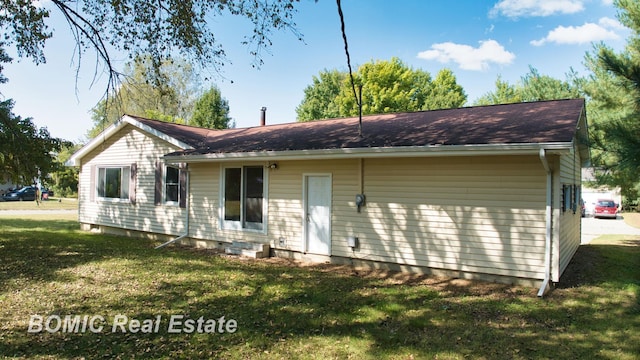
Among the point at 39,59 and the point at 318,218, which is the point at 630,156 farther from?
the point at 39,59

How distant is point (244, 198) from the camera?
9961mm

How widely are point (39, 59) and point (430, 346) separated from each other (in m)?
9.86

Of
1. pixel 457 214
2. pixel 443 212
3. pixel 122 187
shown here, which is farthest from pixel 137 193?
pixel 457 214

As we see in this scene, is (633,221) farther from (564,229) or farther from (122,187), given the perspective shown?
(122,187)

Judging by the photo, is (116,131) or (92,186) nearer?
(116,131)

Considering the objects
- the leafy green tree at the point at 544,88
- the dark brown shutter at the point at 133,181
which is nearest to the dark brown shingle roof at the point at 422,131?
the dark brown shutter at the point at 133,181

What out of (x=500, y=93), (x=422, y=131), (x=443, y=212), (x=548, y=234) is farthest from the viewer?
(x=500, y=93)

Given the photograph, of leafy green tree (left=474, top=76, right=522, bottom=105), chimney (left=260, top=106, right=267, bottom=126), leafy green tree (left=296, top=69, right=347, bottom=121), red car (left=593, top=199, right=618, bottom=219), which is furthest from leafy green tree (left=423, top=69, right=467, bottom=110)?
chimney (left=260, top=106, right=267, bottom=126)

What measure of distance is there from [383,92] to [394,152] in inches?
1065

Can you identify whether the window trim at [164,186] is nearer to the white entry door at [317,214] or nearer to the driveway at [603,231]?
the white entry door at [317,214]

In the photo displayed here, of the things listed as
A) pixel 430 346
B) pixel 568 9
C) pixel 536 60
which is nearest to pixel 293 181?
pixel 430 346

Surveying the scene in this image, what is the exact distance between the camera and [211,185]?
10.6 metres

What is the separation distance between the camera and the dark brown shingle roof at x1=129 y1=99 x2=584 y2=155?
6762 millimetres

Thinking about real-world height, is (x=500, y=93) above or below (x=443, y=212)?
above
